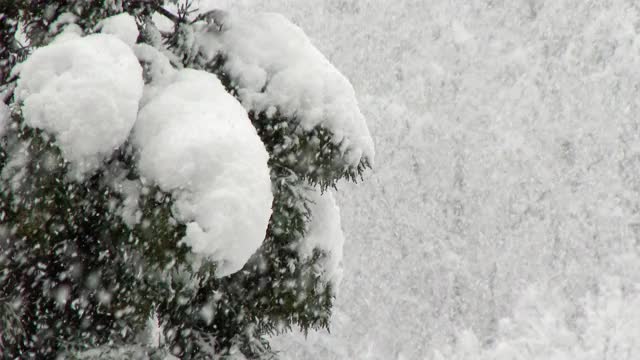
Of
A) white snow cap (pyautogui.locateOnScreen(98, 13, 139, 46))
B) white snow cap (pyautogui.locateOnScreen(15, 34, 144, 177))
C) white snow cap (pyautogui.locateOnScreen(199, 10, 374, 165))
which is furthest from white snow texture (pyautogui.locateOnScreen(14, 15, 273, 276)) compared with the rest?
white snow cap (pyautogui.locateOnScreen(199, 10, 374, 165))

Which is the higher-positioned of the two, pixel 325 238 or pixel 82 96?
pixel 82 96

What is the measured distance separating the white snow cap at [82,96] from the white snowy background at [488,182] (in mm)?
7872

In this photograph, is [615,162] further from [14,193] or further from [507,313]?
[14,193]

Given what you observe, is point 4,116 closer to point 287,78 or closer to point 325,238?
point 287,78

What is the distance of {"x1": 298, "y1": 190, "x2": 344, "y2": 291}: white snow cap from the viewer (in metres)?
3.53

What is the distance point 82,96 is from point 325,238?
123cm

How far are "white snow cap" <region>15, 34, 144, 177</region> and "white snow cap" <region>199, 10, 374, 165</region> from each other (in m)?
0.60

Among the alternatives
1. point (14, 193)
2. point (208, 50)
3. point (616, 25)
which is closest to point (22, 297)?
point (14, 193)

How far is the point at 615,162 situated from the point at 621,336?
332 cm

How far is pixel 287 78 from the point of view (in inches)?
133

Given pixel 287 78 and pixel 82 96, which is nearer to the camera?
pixel 82 96

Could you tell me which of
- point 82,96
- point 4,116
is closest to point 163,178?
point 82,96

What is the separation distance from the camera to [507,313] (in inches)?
433

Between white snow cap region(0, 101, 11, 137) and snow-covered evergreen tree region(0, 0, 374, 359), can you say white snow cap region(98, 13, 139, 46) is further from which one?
white snow cap region(0, 101, 11, 137)
